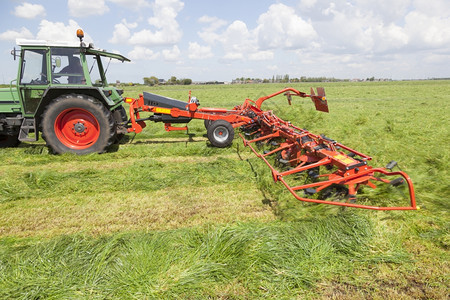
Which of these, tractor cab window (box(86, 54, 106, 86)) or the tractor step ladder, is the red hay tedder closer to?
tractor cab window (box(86, 54, 106, 86))

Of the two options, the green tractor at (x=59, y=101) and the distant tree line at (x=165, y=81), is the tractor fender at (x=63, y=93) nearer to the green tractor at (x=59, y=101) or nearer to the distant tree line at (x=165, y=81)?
the green tractor at (x=59, y=101)

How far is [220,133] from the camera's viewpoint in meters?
6.25

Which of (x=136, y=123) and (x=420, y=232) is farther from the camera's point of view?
(x=136, y=123)

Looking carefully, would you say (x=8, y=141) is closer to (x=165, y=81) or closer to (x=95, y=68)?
A: (x=95, y=68)

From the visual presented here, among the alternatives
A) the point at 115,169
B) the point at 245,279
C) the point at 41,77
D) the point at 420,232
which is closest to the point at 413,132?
the point at 420,232

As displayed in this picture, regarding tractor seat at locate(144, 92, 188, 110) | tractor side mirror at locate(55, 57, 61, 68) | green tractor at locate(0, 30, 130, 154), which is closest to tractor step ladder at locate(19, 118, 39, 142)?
green tractor at locate(0, 30, 130, 154)

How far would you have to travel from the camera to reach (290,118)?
363 inches

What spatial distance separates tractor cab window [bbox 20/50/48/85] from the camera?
221 inches

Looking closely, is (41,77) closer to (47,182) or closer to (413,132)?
(47,182)

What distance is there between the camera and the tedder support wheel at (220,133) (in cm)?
613

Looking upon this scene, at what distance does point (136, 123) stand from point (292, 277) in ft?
16.5

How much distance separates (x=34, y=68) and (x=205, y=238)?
5780 mm

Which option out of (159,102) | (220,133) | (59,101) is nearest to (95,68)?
(59,101)

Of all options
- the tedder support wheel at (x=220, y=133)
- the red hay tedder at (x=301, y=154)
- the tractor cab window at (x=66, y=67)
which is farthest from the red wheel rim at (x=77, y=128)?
the tedder support wheel at (x=220, y=133)
